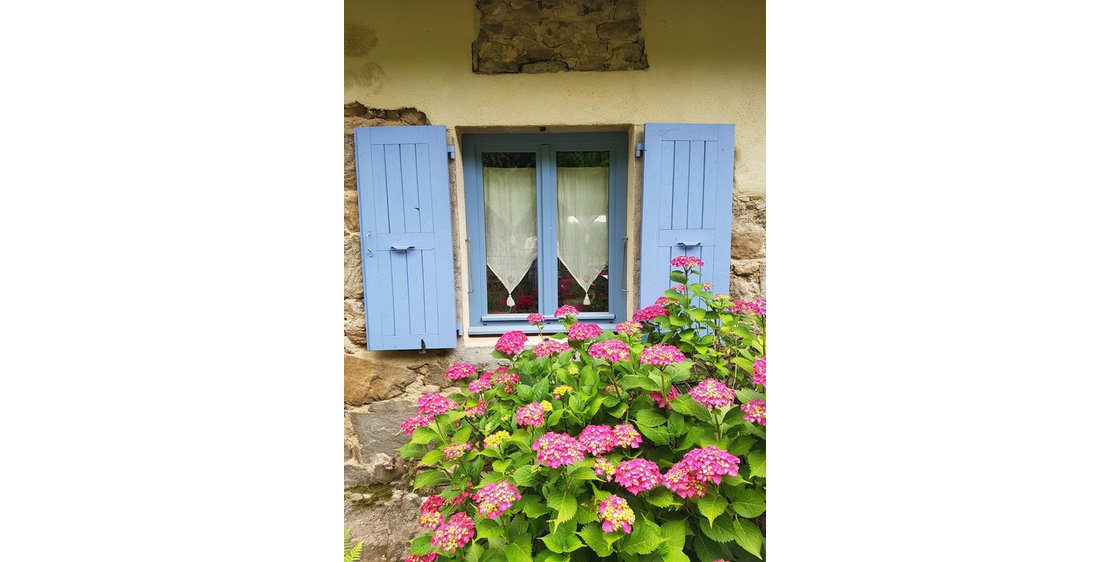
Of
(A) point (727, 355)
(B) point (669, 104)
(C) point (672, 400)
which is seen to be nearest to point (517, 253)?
(B) point (669, 104)

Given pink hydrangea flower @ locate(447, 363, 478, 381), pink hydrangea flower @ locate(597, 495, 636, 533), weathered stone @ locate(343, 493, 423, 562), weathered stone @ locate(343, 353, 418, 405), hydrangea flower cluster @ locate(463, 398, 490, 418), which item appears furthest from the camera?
weathered stone @ locate(343, 353, 418, 405)

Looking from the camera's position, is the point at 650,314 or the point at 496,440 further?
Answer: the point at 650,314

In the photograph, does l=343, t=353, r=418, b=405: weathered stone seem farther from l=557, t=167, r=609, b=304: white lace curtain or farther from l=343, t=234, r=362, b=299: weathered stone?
l=557, t=167, r=609, b=304: white lace curtain

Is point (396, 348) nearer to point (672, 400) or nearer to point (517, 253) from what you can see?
point (517, 253)

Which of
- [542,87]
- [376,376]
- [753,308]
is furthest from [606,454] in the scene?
[542,87]

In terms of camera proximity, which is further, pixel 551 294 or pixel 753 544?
pixel 551 294

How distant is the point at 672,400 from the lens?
1.16 metres

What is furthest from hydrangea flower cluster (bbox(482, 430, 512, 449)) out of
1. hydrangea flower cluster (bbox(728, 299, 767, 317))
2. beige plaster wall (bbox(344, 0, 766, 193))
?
beige plaster wall (bbox(344, 0, 766, 193))

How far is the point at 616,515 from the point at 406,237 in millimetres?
1763

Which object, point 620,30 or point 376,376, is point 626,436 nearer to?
point 376,376

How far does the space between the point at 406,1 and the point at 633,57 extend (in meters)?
1.18

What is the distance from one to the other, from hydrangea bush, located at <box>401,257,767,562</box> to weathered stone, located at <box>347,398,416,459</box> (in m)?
1.12

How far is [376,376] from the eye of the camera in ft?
7.91

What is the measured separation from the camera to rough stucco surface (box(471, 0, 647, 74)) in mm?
2197
